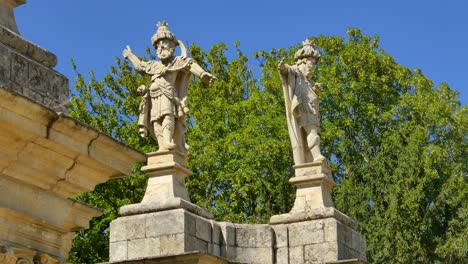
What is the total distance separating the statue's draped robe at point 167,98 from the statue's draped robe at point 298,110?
187 cm

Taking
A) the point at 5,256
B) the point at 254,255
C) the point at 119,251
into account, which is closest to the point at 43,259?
the point at 5,256

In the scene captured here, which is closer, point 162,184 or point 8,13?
point 8,13

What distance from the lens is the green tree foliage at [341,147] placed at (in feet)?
81.5

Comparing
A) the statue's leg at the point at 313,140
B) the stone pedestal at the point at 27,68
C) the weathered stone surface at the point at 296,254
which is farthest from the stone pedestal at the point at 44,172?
the statue's leg at the point at 313,140

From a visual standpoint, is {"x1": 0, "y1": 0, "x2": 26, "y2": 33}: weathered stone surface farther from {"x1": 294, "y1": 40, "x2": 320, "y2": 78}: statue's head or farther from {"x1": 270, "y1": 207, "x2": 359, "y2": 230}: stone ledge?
{"x1": 294, "y1": 40, "x2": 320, "y2": 78}: statue's head

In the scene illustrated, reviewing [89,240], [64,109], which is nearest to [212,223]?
[64,109]

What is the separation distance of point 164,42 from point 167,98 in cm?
84

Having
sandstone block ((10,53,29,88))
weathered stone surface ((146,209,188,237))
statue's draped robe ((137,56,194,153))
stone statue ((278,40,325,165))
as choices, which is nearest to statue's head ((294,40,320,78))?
stone statue ((278,40,325,165))

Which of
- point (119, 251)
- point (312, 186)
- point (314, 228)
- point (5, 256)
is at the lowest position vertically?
point (5, 256)

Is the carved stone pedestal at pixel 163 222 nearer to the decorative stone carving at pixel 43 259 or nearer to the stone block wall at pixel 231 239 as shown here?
the stone block wall at pixel 231 239

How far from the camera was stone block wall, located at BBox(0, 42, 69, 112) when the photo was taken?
6.53 m

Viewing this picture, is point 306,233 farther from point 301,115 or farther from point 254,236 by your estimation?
point 301,115

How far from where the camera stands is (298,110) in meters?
15.2

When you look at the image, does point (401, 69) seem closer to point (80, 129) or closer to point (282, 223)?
point (282, 223)
